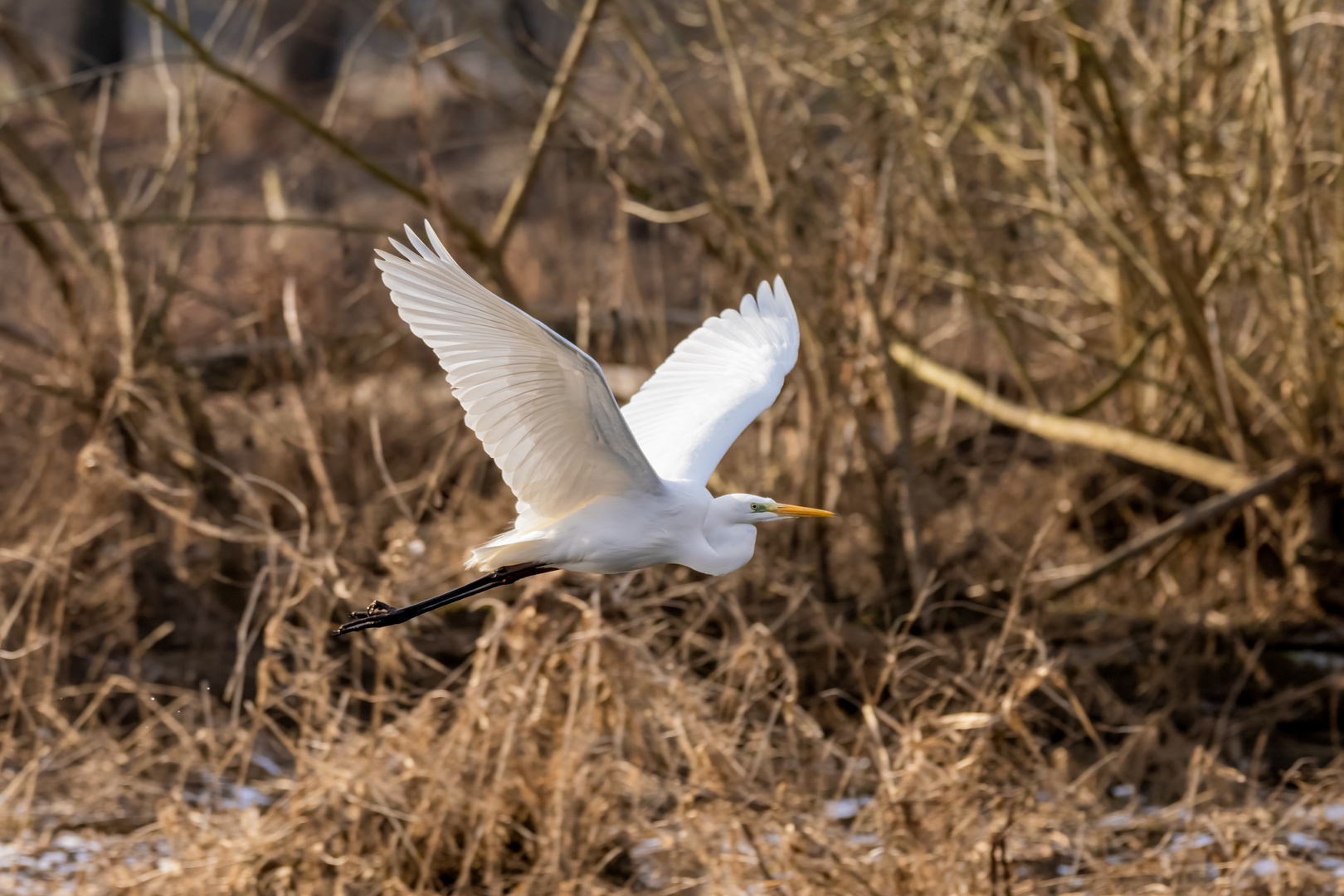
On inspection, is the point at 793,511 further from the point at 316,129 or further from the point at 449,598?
the point at 316,129

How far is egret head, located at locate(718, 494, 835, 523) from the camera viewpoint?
378 cm

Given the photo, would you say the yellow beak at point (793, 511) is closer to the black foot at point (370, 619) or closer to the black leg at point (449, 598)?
the black leg at point (449, 598)

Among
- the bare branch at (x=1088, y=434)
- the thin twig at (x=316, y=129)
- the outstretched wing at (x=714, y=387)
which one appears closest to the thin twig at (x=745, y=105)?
the bare branch at (x=1088, y=434)

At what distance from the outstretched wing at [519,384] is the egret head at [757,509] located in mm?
296

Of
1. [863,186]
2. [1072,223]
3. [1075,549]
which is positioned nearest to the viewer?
[863,186]

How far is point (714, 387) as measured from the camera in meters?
4.44

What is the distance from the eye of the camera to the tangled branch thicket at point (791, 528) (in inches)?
166

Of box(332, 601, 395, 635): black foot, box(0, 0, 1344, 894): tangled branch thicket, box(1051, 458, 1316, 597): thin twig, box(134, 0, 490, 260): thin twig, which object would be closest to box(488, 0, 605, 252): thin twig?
box(0, 0, 1344, 894): tangled branch thicket

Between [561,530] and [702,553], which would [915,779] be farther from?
[561,530]

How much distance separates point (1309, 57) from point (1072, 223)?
45.0 inches

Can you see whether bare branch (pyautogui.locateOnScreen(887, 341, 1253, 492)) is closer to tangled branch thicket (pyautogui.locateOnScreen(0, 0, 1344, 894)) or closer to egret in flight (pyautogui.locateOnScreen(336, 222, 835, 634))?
tangled branch thicket (pyautogui.locateOnScreen(0, 0, 1344, 894))

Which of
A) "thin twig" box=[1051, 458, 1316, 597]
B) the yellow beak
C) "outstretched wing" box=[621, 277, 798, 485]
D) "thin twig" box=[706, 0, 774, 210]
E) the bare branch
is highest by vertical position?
"thin twig" box=[706, 0, 774, 210]

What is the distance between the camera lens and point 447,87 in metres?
16.1

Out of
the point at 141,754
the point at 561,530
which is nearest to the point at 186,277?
the point at 141,754
